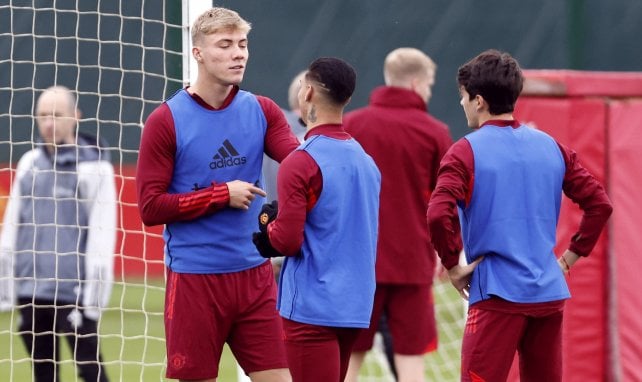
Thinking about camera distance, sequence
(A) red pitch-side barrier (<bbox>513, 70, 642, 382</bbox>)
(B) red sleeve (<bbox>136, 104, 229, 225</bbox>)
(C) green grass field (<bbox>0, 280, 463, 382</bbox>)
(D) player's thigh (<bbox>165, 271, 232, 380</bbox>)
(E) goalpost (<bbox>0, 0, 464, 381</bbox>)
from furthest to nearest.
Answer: (E) goalpost (<bbox>0, 0, 464, 381</bbox>)
(C) green grass field (<bbox>0, 280, 463, 382</bbox>)
(A) red pitch-side barrier (<bbox>513, 70, 642, 382</bbox>)
(D) player's thigh (<bbox>165, 271, 232, 380</bbox>)
(B) red sleeve (<bbox>136, 104, 229, 225</bbox>)

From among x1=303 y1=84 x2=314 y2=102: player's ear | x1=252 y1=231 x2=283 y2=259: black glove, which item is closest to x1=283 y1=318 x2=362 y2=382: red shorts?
x1=252 y1=231 x2=283 y2=259: black glove

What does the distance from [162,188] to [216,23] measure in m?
0.68

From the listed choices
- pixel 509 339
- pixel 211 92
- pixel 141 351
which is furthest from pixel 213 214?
pixel 141 351

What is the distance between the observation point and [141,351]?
901 centimetres

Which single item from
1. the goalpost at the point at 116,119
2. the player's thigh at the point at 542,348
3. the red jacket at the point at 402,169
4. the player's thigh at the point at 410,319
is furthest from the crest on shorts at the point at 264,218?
the goalpost at the point at 116,119

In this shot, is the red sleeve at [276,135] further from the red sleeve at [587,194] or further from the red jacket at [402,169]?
the red jacket at [402,169]

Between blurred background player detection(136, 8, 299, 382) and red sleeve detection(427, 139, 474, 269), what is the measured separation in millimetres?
761

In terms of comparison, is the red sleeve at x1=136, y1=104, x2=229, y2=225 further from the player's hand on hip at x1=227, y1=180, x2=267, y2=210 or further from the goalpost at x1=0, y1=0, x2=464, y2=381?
the goalpost at x1=0, y1=0, x2=464, y2=381

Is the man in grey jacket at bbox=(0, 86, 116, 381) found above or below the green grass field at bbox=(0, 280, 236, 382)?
above

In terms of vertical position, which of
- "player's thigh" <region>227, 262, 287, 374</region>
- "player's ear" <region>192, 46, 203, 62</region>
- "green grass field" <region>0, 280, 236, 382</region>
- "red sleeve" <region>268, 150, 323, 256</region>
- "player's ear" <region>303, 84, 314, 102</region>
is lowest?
"green grass field" <region>0, 280, 236, 382</region>

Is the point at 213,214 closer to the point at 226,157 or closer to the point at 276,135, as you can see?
the point at 226,157

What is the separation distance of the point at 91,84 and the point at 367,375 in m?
4.71

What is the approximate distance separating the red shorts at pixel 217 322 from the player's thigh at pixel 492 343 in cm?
83

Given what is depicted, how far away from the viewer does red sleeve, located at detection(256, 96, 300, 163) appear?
4.82 metres
